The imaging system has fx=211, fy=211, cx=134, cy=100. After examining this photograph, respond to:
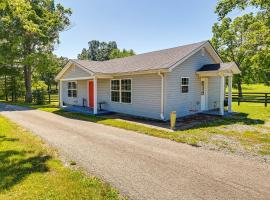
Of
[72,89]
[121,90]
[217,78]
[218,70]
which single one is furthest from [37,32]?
[218,70]

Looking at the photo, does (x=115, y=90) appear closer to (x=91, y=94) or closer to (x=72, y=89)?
(x=91, y=94)

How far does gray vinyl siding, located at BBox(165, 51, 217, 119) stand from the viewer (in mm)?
12453

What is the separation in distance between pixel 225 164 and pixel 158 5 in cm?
1487

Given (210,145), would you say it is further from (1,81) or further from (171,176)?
(1,81)

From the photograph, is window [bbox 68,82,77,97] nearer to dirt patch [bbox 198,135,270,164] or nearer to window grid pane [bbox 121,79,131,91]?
window grid pane [bbox 121,79,131,91]

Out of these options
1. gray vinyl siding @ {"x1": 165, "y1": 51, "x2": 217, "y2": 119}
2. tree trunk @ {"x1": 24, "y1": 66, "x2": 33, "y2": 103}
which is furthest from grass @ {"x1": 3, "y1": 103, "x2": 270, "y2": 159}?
tree trunk @ {"x1": 24, "y1": 66, "x2": 33, "y2": 103}

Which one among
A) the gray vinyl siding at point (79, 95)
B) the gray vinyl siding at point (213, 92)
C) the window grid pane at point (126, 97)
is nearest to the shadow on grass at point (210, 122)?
the gray vinyl siding at point (213, 92)

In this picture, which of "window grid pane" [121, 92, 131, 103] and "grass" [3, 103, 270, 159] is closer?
"grass" [3, 103, 270, 159]

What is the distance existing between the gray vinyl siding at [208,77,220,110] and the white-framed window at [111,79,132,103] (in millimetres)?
6173

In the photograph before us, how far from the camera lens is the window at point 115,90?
1540cm

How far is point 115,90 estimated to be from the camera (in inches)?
616

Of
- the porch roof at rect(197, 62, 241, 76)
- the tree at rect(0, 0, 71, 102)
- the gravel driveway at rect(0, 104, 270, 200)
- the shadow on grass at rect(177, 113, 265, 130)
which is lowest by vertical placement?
the gravel driveway at rect(0, 104, 270, 200)

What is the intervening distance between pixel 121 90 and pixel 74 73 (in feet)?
19.5

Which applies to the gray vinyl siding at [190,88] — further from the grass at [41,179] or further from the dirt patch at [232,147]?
the grass at [41,179]
